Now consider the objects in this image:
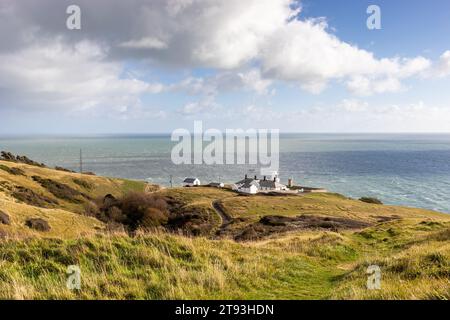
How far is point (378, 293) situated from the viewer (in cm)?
858

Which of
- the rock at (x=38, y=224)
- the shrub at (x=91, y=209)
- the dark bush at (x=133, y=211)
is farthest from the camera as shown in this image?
the shrub at (x=91, y=209)

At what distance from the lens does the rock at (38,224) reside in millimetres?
38166

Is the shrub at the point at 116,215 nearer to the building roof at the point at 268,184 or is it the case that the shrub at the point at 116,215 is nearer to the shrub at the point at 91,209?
the shrub at the point at 91,209

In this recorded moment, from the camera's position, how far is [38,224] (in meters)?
38.8

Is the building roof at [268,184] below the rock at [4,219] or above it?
below

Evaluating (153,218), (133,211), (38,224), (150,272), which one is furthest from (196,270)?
(133,211)

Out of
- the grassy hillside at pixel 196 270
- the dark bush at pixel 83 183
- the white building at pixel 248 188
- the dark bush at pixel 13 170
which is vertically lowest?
the white building at pixel 248 188

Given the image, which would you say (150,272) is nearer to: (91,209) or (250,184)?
(91,209)

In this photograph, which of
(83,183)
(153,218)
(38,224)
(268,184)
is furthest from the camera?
(268,184)

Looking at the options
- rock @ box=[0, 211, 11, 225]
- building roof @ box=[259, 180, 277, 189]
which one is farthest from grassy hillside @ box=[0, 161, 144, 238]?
building roof @ box=[259, 180, 277, 189]

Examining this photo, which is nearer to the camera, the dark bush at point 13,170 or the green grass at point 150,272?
the green grass at point 150,272

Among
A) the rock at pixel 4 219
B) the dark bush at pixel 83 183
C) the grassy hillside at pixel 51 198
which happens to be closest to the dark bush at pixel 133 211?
the grassy hillside at pixel 51 198
